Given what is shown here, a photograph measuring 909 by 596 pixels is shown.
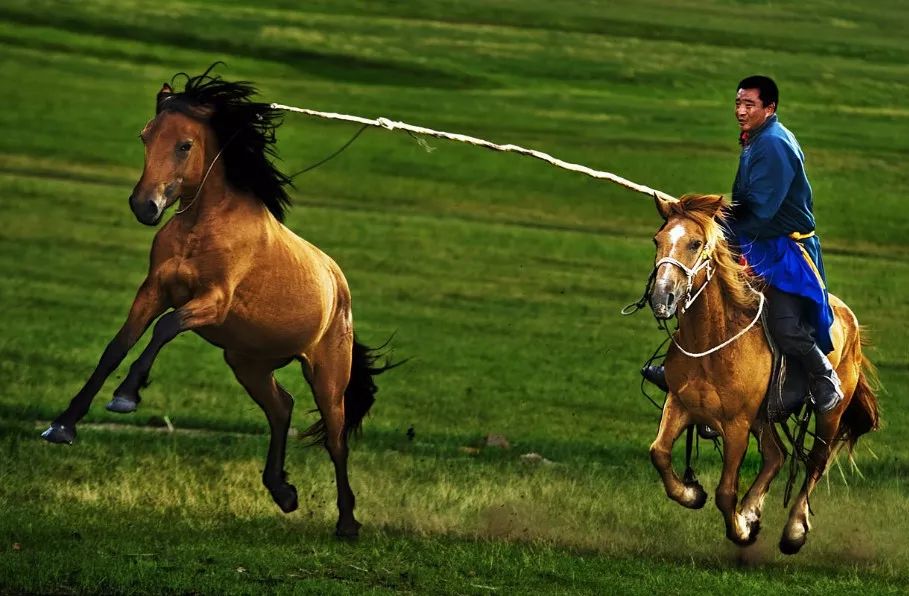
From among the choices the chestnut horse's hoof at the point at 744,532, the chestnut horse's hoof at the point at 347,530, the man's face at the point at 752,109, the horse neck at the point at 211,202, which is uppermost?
the man's face at the point at 752,109

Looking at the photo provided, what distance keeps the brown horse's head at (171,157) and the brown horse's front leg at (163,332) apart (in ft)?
1.77

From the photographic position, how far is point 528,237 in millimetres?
34531

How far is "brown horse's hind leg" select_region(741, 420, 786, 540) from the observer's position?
37.2ft

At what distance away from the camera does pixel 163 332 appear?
33.3ft

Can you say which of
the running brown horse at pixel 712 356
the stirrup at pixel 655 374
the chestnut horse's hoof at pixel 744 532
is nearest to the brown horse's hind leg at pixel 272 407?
the stirrup at pixel 655 374

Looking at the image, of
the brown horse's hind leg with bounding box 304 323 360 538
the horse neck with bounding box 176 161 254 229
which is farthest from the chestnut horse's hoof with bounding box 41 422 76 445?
the brown horse's hind leg with bounding box 304 323 360 538

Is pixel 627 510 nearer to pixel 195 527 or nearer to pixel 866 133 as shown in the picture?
pixel 195 527

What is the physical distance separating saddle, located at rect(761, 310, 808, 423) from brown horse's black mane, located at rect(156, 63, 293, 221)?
3.10 meters

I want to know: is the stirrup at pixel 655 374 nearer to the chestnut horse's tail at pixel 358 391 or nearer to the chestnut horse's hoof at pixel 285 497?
the chestnut horse's tail at pixel 358 391

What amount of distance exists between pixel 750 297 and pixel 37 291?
1876 cm

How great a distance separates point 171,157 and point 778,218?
365 cm

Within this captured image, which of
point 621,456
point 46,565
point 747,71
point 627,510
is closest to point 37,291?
point 621,456

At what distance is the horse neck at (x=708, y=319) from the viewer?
423 inches

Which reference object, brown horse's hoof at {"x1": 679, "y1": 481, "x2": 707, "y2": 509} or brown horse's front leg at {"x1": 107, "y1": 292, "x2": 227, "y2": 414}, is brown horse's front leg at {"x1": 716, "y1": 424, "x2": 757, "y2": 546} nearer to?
brown horse's hoof at {"x1": 679, "y1": 481, "x2": 707, "y2": 509}
